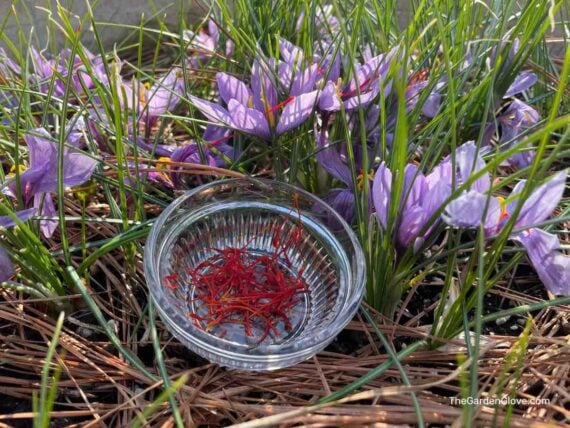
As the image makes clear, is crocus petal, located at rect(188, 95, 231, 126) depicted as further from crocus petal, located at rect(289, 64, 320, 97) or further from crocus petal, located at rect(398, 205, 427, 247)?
crocus petal, located at rect(398, 205, 427, 247)

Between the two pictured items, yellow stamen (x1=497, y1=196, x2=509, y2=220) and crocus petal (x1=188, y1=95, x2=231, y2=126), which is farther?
crocus petal (x1=188, y1=95, x2=231, y2=126)

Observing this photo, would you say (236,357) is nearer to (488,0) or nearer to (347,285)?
(347,285)

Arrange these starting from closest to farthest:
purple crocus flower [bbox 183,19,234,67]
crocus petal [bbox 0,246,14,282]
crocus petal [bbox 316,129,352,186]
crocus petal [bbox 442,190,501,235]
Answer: crocus petal [bbox 442,190,501,235], crocus petal [bbox 0,246,14,282], crocus petal [bbox 316,129,352,186], purple crocus flower [bbox 183,19,234,67]

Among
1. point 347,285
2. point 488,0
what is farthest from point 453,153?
point 488,0

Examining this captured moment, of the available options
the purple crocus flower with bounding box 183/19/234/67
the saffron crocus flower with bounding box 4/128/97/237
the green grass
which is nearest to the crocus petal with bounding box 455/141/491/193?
the green grass

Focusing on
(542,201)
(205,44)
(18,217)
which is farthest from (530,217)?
(205,44)

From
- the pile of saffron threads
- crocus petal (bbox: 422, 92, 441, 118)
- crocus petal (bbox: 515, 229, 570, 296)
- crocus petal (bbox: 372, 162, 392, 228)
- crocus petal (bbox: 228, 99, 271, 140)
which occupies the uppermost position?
crocus petal (bbox: 422, 92, 441, 118)

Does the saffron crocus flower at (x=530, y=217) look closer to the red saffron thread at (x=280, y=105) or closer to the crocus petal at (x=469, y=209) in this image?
the crocus petal at (x=469, y=209)

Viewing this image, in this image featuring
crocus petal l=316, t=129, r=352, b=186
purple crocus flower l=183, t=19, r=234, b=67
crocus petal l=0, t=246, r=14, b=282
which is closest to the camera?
crocus petal l=0, t=246, r=14, b=282
